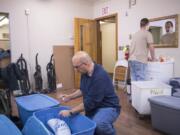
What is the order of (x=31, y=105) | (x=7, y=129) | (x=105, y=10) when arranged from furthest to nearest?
(x=105, y=10), (x=31, y=105), (x=7, y=129)

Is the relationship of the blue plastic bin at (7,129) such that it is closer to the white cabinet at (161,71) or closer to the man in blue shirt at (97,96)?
the man in blue shirt at (97,96)

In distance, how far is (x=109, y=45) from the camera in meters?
8.27

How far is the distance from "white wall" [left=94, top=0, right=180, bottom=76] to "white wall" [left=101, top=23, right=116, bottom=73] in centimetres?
205

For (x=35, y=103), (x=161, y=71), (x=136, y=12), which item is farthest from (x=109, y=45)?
(x=35, y=103)

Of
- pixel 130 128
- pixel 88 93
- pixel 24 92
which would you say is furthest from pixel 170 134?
pixel 24 92

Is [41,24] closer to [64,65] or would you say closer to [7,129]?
[64,65]

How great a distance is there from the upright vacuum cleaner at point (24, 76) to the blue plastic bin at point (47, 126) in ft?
9.87

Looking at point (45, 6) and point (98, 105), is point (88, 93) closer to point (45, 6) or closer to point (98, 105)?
point (98, 105)

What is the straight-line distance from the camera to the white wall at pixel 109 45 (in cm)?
→ 812

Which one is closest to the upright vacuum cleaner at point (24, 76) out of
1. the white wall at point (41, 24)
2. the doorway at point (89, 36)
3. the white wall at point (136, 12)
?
the white wall at point (41, 24)

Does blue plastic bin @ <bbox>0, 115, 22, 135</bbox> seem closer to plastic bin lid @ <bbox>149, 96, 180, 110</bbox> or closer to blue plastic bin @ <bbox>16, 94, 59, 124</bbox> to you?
blue plastic bin @ <bbox>16, 94, 59, 124</bbox>

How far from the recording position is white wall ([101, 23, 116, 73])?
26.6 feet

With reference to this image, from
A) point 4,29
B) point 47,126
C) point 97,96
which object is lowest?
point 47,126

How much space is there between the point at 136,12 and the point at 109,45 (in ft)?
11.1
